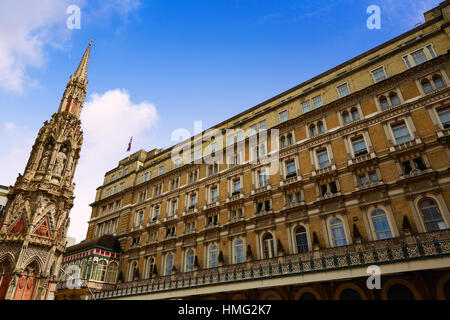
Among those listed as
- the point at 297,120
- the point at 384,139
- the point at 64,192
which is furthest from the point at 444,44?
the point at 64,192

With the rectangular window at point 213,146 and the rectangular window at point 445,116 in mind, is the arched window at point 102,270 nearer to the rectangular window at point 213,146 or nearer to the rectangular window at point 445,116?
the rectangular window at point 213,146

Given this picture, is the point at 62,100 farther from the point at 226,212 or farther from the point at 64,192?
the point at 226,212

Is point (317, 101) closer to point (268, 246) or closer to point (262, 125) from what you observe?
point (262, 125)

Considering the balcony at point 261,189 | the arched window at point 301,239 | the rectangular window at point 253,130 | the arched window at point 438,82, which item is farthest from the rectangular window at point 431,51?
the arched window at point 301,239

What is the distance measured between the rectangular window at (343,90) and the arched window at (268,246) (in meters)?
16.3

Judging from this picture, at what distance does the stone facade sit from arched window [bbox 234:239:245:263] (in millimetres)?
15685

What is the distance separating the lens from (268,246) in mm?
27453

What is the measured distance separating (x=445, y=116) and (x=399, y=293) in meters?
14.3

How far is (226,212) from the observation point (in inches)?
1265

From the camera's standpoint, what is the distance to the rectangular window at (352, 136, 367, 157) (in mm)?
25891
